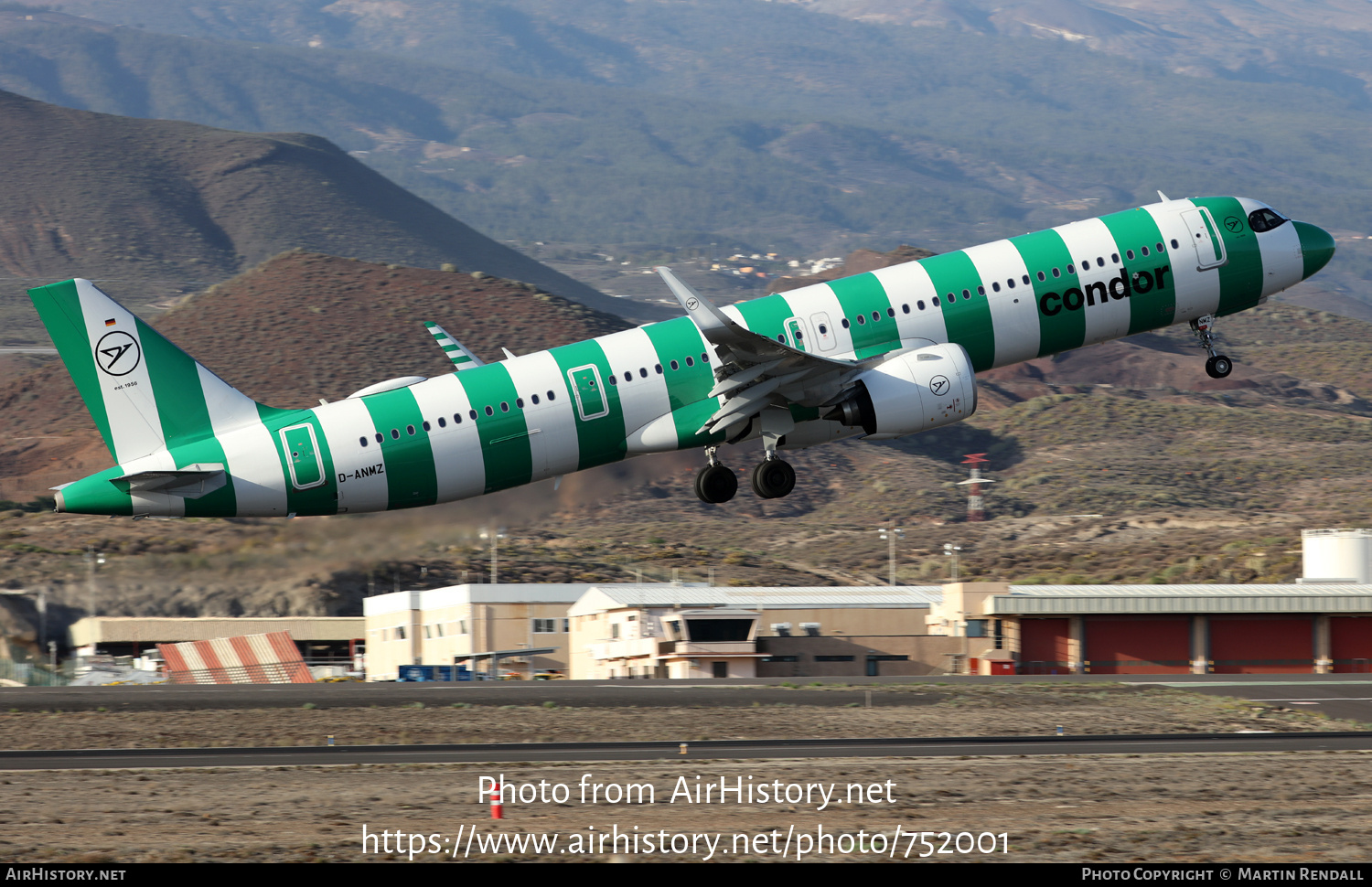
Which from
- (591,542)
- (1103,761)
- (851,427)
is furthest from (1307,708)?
(591,542)

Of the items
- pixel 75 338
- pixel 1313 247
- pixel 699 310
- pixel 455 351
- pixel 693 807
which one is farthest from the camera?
pixel 1313 247

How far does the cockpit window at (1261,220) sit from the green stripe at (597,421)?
59.0 ft

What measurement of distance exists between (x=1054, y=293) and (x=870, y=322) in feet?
17.6

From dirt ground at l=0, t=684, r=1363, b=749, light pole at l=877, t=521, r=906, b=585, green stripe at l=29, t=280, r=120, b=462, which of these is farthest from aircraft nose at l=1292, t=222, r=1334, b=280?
light pole at l=877, t=521, r=906, b=585

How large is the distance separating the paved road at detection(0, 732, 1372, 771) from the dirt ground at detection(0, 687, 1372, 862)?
4.57 ft

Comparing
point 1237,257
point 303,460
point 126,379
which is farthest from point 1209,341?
point 126,379

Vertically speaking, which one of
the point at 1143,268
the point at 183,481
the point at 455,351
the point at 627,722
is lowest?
the point at 627,722

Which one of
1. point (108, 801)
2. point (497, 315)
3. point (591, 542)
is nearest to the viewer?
point (108, 801)

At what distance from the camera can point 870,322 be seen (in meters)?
41.8

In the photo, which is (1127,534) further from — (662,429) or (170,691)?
(662,429)

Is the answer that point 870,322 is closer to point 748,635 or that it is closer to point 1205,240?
point 1205,240

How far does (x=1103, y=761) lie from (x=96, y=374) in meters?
26.9

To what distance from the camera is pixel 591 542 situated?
13438 centimetres

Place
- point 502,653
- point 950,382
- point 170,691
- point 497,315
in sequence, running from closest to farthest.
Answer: point 950,382
point 170,691
point 502,653
point 497,315
